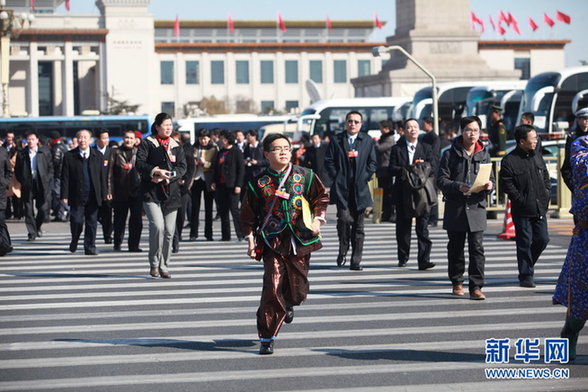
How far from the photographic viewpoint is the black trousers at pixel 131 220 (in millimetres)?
16047

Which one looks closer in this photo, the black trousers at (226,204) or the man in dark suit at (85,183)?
the man in dark suit at (85,183)

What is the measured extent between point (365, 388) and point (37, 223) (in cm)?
1333

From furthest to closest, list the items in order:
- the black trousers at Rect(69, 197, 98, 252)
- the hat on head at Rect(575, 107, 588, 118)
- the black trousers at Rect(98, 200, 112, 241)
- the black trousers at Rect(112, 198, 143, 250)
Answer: the black trousers at Rect(98, 200, 112, 241)
the black trousers at Rect(112, 198, 143, 250)
the black trousers at Rect(69, 197, 98, 252)
the hat on head at Rect(575, 107, 588, 118)

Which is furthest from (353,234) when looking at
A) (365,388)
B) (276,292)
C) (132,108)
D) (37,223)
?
(132,108)

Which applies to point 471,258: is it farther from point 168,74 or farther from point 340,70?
point 340,70

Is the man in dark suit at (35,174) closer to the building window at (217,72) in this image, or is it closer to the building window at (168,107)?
the building window at (168,107)

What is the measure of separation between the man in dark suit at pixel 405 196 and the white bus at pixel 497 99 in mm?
24600

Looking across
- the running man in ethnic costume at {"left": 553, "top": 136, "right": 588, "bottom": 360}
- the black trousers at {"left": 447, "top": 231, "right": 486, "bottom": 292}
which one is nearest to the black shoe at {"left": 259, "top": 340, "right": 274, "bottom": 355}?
the running man in ethnic costume at {"left": 553, "top": 136, "right": 588, "bottom": 360}

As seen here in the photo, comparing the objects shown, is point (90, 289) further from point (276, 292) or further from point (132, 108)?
point (132, 108)

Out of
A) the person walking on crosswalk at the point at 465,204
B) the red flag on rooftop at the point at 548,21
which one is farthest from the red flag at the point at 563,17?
the person walking on crosswalk at the point at 465,204

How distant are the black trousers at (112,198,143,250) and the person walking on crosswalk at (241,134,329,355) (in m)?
8.00

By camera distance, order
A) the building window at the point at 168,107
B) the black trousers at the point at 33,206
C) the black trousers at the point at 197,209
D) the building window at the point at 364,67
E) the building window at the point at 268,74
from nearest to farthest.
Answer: the black trousers at the point at 197,209
the black trousers at the point at 33,206
the building window at the point at 168,107
the building window at the point at 268,74
the building window at the point at 364,67

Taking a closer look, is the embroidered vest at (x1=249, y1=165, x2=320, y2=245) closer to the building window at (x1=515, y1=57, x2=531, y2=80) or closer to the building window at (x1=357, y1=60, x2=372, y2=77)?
the building window at (x1=515, y1=57, x2=531, y2=80)

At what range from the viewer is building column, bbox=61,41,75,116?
9788 cm
